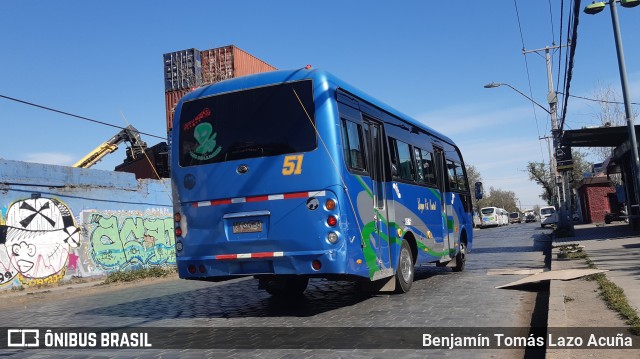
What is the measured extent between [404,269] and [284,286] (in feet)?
7.09

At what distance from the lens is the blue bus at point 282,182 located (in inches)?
280

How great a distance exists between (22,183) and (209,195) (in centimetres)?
1065

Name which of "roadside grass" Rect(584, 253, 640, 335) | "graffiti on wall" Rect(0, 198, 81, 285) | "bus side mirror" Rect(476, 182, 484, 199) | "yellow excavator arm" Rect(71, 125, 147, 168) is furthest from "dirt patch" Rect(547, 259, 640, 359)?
"yellow excavator arm" Rect(71, 125, 147, 168)

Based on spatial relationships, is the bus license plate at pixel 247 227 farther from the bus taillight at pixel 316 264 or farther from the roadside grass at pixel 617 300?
the roadside grass at pixel 617 300

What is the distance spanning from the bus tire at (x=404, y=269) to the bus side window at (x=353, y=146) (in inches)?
81.4

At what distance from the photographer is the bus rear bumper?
6.99 meters

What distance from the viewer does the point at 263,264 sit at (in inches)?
289

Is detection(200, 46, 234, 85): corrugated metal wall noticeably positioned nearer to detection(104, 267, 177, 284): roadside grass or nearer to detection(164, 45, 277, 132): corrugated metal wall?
detection(164, 45, 277, 132): corrugated metal wall

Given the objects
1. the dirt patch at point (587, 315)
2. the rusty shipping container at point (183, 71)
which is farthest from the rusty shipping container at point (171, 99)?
the dirt patch at point (587, 315)

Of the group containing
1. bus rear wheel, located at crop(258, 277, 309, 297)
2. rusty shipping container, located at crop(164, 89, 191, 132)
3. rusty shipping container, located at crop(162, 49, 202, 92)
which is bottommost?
bus rear wheel, located at crop(258, 277, 309, 297)

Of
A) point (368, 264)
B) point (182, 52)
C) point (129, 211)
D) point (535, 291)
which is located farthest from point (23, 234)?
point (182, 52)

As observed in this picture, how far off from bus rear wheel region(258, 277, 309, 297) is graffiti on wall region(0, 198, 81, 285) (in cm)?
914

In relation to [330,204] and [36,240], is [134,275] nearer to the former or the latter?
[36,240]

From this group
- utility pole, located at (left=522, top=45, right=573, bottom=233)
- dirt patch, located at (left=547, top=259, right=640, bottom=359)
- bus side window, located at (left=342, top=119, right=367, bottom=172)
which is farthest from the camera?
utility pole, located at (left=522, top=45, right=573, bottom=233)
